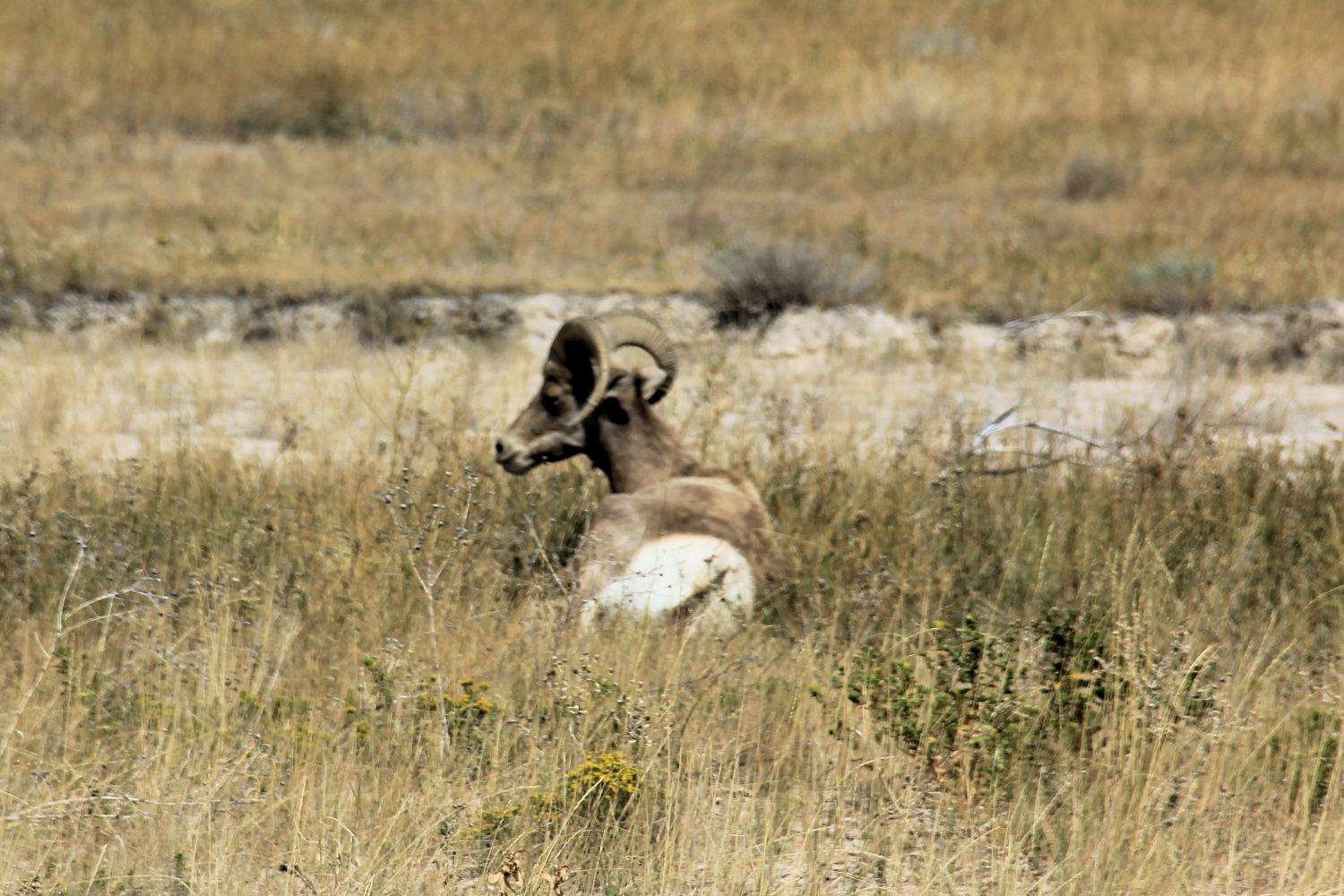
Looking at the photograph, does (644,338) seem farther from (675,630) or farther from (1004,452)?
(1004,452)

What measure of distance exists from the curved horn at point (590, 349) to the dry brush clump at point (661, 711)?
2.11 feet

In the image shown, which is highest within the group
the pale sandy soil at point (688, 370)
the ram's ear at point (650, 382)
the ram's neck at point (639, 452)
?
the ram's ear at point (650, 382)

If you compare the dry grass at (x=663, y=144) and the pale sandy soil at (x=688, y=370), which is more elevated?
the dry grass at (x=663, y=144)

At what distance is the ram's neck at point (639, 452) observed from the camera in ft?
23.7

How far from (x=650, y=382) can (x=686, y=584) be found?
1303 millimetres

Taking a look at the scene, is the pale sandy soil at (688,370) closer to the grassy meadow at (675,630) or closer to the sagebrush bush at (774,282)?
the grassy meadow at (675,630)

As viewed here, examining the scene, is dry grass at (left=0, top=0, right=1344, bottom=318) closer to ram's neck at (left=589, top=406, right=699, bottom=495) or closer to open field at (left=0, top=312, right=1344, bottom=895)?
open field at (left=0, top=312, right=1344, bottom=895)

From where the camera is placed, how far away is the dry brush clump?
4516mm

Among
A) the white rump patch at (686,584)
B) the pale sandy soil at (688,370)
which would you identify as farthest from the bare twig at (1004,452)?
the pale sandy soil at (688,370)

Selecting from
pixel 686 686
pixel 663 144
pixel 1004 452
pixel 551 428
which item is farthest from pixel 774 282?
pixel 686 686

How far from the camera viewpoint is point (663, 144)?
19328 mm

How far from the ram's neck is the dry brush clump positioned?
46 centimetres

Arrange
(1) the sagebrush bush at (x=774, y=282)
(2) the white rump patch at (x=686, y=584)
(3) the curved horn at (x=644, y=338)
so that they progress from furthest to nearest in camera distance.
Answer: (1) the sagebrush bush at (x=774, y=282), (3) the curved horn at (x=644, y=338), (2) the white rump patch at (x=686, y=584)

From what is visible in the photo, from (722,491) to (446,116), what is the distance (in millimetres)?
14593
